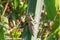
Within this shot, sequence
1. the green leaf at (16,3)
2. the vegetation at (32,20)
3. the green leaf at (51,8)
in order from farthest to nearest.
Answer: the green leaf at (16,3) → the green leaf at (51,8) → the vegetation at (32,20)

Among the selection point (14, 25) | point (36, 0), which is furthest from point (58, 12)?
point (14, 25)

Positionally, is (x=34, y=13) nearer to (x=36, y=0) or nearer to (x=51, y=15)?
(x=36, y=0)

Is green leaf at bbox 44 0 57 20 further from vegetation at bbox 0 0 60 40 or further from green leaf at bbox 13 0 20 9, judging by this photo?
green leaf at bbox 13 0 20 9

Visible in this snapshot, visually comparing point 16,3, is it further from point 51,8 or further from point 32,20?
point 32,20

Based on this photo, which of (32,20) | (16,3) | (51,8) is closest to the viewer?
(32,20)

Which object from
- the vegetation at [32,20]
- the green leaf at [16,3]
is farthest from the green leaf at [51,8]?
the green leaf at [16,3]

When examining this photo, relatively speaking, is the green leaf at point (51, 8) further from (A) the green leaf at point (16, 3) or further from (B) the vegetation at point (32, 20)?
(A) the green leaf at point (16, 3)

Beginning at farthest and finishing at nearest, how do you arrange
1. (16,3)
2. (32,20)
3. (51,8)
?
(16,3) → (51,8) → (32,20)

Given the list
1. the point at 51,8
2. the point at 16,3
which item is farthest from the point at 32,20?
the point at 16,3
